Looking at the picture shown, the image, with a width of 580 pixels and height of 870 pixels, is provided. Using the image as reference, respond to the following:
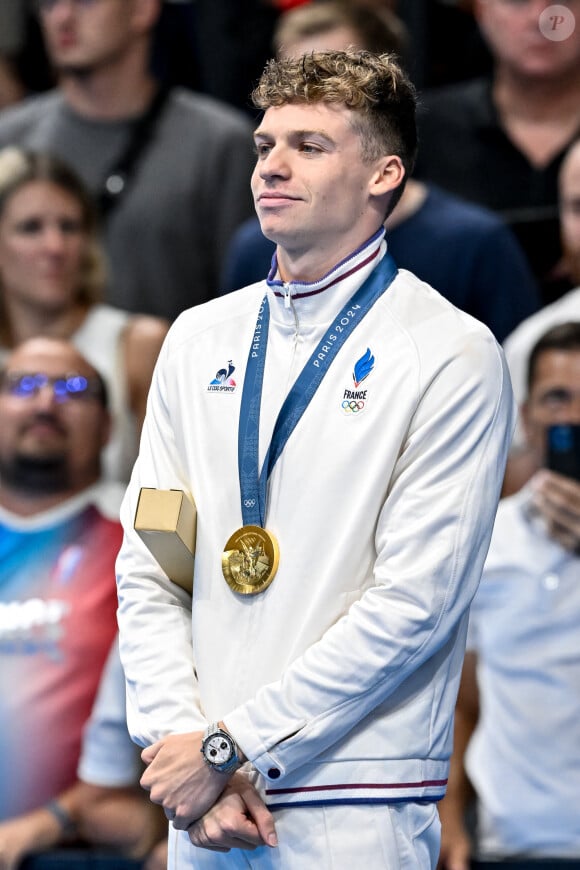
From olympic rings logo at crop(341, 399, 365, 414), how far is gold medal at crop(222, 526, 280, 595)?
246 millimetres

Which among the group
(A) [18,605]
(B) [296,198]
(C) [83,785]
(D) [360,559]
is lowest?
(C) [83,785]

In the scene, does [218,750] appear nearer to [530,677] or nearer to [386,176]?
[386,176]

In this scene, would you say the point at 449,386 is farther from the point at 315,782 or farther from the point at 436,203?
the point at 436,203

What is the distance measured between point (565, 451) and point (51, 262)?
79.8 inches

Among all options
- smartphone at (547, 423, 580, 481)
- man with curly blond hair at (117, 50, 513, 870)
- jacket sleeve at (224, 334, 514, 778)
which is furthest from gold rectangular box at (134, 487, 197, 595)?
smartphone at (547, 423, 580, 481)

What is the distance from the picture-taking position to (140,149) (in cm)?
505

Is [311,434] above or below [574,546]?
above

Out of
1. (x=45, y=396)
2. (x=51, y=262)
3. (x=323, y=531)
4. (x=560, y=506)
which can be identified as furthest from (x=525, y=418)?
(x=323, y=531)

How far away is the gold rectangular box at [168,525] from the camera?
2.20 metres

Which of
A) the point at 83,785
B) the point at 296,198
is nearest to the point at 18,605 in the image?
the point at 83,785

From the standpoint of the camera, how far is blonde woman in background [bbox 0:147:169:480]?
4.77m

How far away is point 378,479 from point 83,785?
2275 mm

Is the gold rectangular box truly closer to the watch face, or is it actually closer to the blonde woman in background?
the watch face

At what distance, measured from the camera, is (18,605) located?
4.24m
